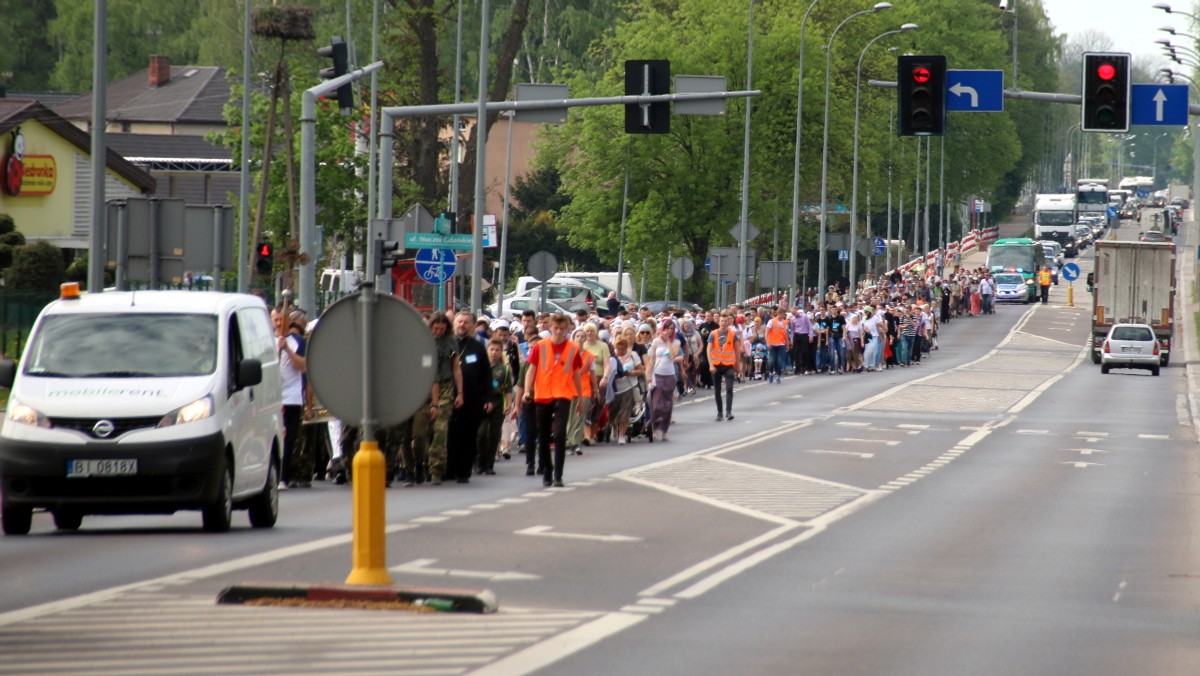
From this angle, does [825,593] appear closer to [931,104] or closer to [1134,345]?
[931,104]

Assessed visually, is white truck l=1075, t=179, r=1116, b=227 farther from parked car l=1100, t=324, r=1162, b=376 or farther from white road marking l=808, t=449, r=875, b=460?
white road marking l=808, t=449, r=875, b=460

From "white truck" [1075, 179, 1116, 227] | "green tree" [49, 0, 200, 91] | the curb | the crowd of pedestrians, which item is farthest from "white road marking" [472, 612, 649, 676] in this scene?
"white truck" [1075, 179, 1116, 227]

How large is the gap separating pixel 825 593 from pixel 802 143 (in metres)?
62.3

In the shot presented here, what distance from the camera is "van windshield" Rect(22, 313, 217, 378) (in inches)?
596

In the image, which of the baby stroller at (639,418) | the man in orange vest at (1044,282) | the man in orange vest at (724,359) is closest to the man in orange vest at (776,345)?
the man in orange vest at (724,359)

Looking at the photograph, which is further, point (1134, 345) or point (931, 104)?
point (1134, 345)

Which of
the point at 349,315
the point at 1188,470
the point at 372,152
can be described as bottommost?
the point at 1188,470

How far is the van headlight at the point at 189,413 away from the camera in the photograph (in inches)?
581

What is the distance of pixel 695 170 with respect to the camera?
71.7 metres

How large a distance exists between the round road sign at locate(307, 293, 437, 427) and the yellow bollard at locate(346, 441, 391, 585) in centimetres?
21

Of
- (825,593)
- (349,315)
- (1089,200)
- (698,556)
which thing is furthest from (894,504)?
(1089,200)

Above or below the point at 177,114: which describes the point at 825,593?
below

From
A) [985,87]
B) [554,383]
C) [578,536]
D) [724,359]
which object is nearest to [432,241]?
[724,359]

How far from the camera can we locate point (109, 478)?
575 inches
